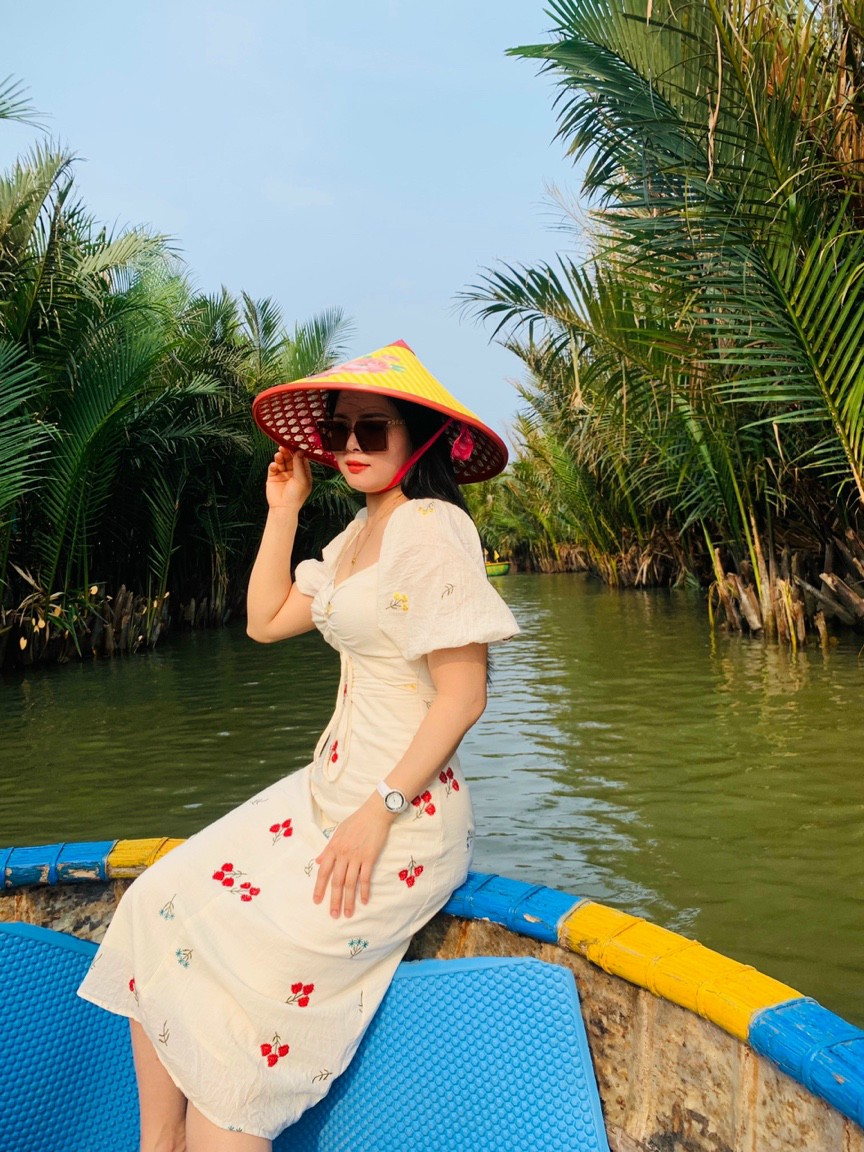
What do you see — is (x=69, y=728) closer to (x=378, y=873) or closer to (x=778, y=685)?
(x=778, y=685)

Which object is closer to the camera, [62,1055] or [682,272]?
[62,1055]

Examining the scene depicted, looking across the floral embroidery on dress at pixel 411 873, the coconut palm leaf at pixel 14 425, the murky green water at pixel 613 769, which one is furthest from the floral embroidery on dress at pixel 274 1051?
the coconut palm leaf at pixel 14 425

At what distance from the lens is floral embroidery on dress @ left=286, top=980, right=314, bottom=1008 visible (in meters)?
1.59

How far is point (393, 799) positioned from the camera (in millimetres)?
1686

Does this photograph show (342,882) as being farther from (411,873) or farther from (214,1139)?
(214,1139)

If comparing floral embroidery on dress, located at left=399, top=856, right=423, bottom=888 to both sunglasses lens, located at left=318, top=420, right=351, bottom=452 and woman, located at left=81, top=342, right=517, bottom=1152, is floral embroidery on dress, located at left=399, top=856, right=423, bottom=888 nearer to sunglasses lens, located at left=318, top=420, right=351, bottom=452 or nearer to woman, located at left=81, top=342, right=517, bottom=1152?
woman, located at left=81, top=342, right=517, bottom=1152

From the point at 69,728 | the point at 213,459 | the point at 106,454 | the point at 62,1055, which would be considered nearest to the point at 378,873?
the point at 62,1055

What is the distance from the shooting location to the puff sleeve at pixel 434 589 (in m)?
1.75

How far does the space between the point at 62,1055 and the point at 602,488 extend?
18208mm

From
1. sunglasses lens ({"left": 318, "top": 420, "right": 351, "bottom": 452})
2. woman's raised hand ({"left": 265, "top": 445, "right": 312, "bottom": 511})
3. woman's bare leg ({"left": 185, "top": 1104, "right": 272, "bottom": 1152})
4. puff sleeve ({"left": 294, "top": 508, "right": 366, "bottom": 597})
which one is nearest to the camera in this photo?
woman's bare leg ({"left": 185, "top": 1104, "right": 272, "bottom": 1152})

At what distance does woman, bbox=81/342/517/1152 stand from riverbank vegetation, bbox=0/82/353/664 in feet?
26.9

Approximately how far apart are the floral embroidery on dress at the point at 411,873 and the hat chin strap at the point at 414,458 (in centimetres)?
70

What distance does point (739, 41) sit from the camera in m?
5.67

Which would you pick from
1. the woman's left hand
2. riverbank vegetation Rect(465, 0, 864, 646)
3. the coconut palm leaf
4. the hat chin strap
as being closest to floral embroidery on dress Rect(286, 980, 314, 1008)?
the woman's left hand
